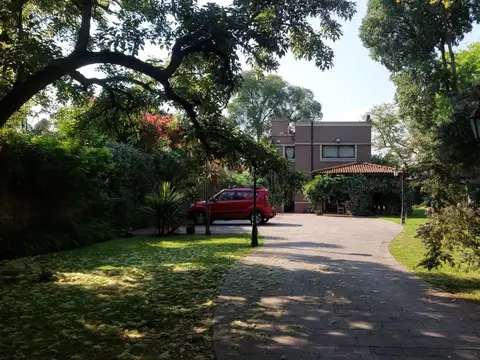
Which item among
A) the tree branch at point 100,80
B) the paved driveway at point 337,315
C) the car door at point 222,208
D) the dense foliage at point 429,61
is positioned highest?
the dense foliage at point 429,61

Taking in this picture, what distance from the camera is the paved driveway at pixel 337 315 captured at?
169 inches

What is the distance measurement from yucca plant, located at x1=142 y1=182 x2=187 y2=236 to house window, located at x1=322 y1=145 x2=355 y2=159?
23.7 meters

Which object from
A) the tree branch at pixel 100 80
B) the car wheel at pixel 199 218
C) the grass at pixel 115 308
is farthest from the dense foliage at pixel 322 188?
the tree branch at pixel 100 80

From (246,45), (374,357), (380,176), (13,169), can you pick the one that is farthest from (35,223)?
(380,176)

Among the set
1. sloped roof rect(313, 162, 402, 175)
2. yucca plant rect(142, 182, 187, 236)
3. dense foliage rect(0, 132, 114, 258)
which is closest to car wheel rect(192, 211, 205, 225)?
yucca plant rect(142, 182, 187, 236)

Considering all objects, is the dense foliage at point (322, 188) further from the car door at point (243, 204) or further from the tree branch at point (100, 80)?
the tree branch at point (100, 80)

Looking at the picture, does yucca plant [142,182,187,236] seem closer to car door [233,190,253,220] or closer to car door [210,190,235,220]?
car door [210,190,235,220]

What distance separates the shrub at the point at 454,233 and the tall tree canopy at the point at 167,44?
401cm

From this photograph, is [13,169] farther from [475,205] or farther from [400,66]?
[400,66]

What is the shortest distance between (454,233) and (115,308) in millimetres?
5055

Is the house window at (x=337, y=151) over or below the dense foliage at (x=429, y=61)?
below

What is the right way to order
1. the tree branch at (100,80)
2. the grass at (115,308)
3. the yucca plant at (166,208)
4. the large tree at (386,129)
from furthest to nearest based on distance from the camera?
the large tree at (386,129)
the yucca plant at (166,208)
the tree branch at (100,80)
the grass at (115,308)

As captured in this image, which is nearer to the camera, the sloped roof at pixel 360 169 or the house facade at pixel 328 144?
the sloped roof at pixel 360 169

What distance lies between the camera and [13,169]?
10.8 metres
